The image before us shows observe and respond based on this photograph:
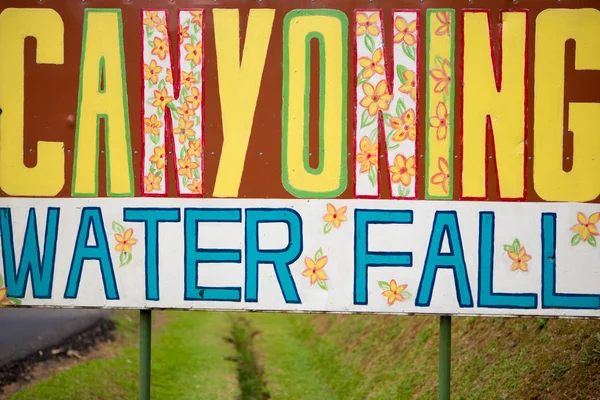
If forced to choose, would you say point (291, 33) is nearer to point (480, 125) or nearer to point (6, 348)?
point (480, 125)

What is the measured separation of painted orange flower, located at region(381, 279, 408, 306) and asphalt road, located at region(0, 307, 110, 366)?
705 centimetres

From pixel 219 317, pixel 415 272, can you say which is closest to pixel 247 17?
pixel 415 272

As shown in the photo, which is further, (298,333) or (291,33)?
(298,333)

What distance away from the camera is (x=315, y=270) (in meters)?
5.58

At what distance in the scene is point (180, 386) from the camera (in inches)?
461

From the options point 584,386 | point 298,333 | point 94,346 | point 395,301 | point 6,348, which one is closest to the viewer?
point 395,301

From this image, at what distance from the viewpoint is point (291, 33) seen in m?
5.62

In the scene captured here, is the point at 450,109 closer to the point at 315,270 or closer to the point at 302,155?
the point at 302,155

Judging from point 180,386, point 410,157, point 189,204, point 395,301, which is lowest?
point 180,386

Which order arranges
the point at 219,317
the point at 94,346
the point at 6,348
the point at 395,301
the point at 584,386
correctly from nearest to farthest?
the point at 395,301
the point at 584,386
the point at 6,348
the point at 94,346
the point at 219,317

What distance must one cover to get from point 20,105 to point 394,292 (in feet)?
10.3

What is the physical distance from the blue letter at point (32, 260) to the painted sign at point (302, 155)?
15mm

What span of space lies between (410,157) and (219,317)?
12706mm

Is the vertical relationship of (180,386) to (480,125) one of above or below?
below
